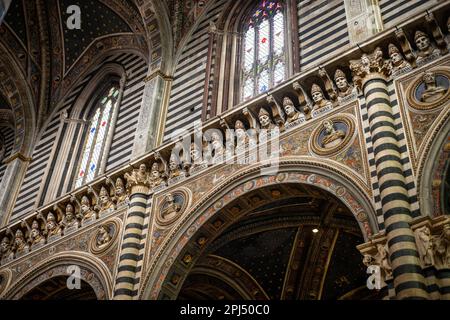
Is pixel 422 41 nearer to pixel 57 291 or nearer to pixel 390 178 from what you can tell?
pixel 390 178

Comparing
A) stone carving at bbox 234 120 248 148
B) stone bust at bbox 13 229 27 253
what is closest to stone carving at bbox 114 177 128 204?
stone carving at bbox 234 120 248 148

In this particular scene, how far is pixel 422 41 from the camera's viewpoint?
35.7ft

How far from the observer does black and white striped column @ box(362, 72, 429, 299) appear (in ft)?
27.3

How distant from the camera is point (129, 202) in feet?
44.7

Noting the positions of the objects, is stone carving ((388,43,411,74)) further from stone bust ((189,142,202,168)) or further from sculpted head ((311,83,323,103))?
stone bust ((189,142,202,168))

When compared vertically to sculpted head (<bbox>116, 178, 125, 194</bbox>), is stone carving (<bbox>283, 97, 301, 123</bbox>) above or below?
above

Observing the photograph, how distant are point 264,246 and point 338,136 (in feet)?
17.5

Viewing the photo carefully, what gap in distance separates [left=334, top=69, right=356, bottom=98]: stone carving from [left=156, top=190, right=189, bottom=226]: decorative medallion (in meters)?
3.81

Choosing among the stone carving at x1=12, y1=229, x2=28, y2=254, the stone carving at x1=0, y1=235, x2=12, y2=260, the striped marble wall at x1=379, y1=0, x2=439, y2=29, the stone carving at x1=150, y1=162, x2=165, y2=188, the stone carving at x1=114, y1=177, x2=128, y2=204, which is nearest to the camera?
the striped marble wall at x1=379, y1=0, x2=439, y2=29

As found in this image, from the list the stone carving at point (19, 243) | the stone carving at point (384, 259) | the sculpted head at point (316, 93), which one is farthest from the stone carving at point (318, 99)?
the stone carving at point (19, 243)

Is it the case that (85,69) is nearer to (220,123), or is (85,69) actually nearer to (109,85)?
(109,85)

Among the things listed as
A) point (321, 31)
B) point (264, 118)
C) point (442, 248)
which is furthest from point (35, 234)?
point (442, 248)
